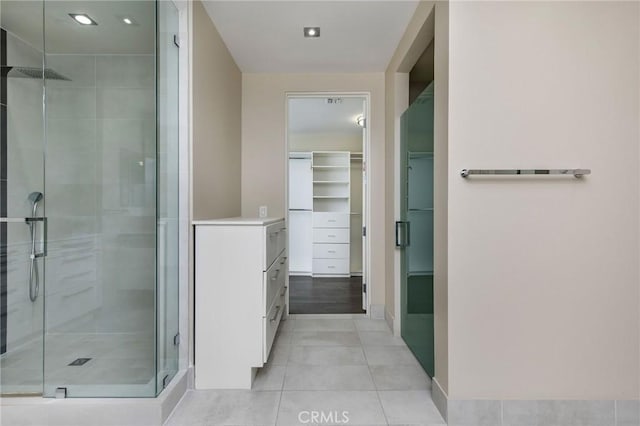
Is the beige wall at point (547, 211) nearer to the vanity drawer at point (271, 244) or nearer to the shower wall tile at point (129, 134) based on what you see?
the vanity drawer at point (271, 244)

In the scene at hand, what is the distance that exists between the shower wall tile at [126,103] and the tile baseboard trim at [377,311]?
2.55 metres

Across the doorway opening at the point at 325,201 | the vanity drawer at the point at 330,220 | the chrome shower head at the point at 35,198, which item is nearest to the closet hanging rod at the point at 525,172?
the chrome shower head at the point at 35,198

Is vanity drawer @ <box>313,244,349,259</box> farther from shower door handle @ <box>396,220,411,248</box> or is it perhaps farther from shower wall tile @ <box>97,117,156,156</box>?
shower wall tile @ <box>97,117,156,156</box>

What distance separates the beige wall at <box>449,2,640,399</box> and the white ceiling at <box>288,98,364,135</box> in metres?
2.09

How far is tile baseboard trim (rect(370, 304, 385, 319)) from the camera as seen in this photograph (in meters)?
3.01

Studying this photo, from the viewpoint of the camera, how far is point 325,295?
388 centimetres

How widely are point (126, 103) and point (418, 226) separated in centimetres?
216

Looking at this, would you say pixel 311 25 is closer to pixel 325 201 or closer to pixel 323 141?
pixel 323 141

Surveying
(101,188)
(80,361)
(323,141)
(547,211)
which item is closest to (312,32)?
(101,188)

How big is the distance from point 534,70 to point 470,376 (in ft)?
5.16

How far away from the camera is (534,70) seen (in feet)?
4.79

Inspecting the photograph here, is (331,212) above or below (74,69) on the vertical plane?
below

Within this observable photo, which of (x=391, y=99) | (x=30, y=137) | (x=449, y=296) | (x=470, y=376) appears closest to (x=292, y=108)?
(x=391, y=99)

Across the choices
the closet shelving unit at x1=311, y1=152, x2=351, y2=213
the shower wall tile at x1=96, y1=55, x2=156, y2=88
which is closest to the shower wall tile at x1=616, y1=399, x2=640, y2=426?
the shower wall tile at x1=96, y1=55, x2=156, y2=88
